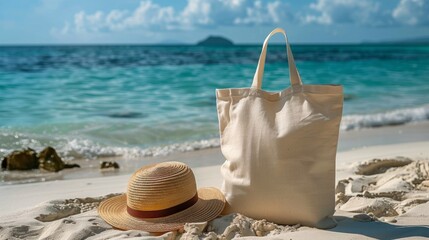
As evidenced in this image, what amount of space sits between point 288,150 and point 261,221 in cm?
43

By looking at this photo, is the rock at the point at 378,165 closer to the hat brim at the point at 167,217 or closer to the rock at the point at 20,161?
the hat brim at the point at 167,217

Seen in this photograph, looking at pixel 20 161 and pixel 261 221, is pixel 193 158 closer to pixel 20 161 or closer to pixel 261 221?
pixel 20 161

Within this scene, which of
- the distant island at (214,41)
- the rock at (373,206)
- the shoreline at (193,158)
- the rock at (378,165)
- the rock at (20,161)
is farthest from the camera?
the distant island at (214,41)

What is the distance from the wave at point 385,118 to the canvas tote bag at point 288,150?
19.5 ft

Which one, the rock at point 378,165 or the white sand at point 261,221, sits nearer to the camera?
the white sand at point 261,221

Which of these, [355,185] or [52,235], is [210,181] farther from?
[52,235]

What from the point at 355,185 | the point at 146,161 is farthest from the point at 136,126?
the point at 355,185

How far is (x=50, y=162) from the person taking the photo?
5.77m

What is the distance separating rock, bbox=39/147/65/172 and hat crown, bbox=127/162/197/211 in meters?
2.85

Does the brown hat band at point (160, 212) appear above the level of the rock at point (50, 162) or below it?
above

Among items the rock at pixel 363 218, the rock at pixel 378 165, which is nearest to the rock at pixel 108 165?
the rock at pixel 378 165

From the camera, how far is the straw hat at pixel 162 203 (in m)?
3.01

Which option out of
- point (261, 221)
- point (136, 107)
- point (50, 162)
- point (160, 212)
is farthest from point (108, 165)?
point (136, 107)

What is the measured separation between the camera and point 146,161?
6.42 m
